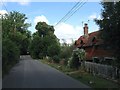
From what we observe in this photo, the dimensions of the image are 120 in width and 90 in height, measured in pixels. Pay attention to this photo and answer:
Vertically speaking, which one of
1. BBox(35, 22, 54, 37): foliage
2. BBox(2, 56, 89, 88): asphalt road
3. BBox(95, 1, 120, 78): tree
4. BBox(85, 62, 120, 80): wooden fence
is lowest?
BBox(2, 56, 89, 88): asphalt road

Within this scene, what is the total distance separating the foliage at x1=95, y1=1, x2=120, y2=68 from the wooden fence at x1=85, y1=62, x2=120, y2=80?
3.61 metres

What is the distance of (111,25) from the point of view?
20.7m

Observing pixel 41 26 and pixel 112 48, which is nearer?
pixel 112 48

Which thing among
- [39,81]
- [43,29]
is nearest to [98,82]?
[39,81]

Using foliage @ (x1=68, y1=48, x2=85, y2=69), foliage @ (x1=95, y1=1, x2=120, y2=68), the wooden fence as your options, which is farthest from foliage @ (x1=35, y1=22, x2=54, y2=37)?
foliage @ (x1=95, y1=1, x2=120, y2=68)

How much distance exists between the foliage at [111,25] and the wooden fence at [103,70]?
3606 millimetres

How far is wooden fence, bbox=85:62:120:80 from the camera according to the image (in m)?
24.8

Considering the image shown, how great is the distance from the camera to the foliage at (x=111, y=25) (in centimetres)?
2050

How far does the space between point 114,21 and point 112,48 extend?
5.91 feet

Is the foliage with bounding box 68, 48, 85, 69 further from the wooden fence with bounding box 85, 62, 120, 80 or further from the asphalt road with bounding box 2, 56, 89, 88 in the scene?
the asphalt road with bounding box 2, 56, 89, 88

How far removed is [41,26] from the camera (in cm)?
11256

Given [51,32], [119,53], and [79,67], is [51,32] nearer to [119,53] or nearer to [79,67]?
[79,67]

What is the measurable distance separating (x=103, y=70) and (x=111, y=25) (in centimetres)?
803

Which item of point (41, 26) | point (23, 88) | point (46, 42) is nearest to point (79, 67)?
point (23, 88)
